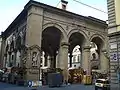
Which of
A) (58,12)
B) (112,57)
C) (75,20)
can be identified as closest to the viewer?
(112,57)

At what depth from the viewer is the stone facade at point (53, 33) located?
3184 cm

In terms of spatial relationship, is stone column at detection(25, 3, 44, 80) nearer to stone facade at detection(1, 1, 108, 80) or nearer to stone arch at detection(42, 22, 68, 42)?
stone facade at detection(1, 1, 108, 80)

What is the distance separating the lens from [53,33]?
38.7 m

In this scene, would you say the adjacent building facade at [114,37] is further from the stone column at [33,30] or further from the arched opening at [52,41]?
the arched opening at [52,41]

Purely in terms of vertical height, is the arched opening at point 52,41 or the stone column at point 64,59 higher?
the arched opening at point 52,41

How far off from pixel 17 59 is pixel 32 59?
10.3 metres

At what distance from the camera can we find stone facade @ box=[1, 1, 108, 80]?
3184 cm

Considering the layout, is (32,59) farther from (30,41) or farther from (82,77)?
(82,77)

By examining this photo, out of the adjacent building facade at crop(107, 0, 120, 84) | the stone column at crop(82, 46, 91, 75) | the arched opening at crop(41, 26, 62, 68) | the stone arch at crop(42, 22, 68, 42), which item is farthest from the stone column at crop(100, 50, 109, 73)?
the adjacent building facade at crop(107, 0, 120, 84)

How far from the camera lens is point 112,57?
711 inches

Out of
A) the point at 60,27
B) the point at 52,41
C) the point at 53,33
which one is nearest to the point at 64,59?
the point at 60,27

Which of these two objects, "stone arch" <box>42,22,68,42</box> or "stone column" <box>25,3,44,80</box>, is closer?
"stone column" <box>25,3,44,80</box>

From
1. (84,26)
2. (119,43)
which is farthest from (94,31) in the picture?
(119,43)

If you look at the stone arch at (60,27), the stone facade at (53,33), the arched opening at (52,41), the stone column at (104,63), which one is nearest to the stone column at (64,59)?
the stone facade at (53,33)
